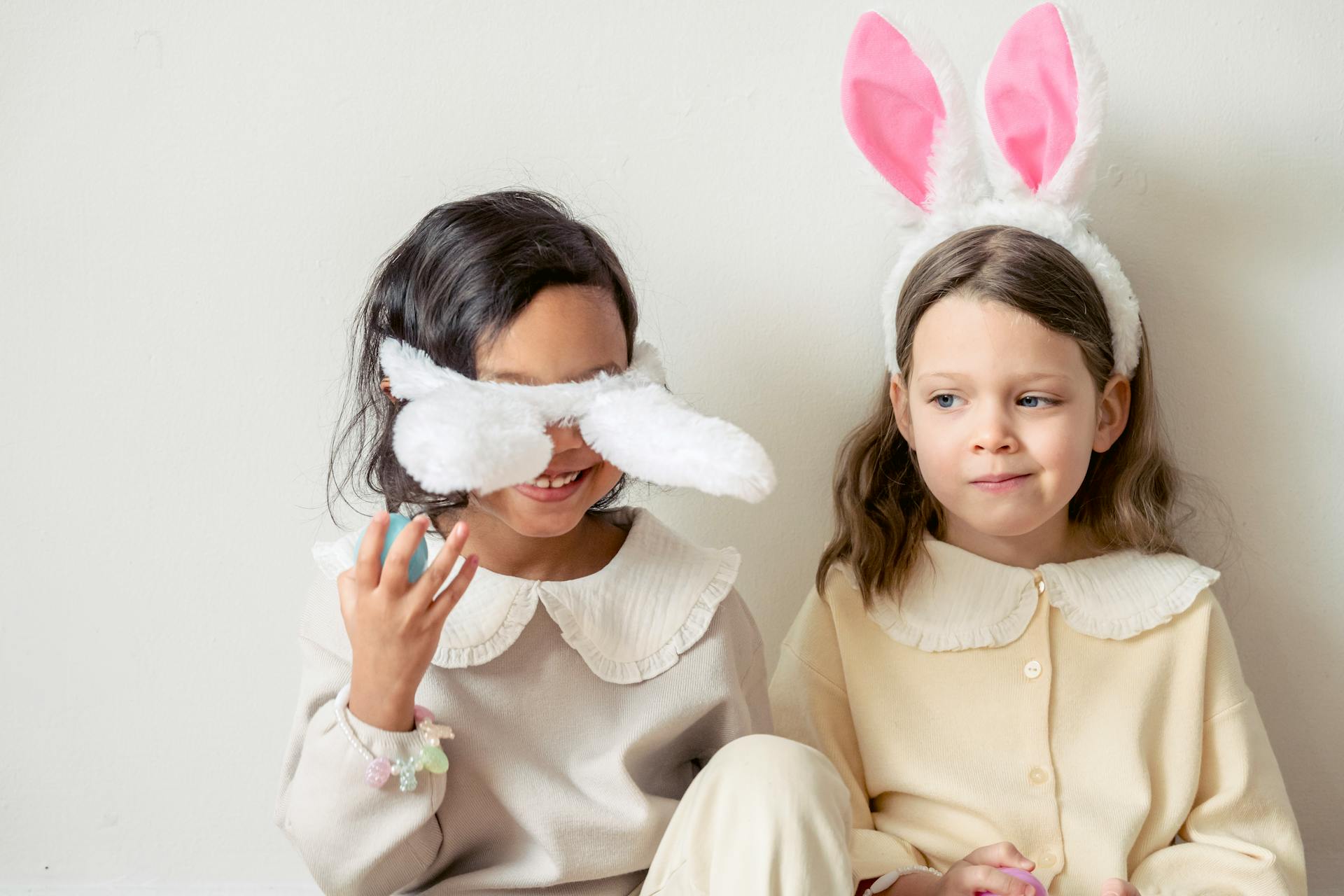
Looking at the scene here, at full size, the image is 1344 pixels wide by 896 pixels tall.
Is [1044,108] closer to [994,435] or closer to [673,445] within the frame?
[994,435]

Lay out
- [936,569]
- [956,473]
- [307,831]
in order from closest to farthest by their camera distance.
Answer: [307,831], [956,473], [936,569]

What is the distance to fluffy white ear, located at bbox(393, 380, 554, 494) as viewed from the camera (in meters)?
0.94

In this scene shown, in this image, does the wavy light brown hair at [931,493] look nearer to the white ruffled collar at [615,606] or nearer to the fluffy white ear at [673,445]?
the white ruffled collar at [615,606]

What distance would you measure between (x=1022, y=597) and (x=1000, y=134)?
0.51 m

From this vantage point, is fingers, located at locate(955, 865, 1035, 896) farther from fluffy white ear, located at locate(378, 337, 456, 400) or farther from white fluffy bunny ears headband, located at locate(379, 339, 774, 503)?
fluffy white ear, located at locate(378, 337, 456, 400)


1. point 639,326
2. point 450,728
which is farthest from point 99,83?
point 450,728

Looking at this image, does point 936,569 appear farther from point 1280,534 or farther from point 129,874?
point 129,874

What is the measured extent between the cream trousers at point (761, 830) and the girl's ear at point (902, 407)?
0.42 m

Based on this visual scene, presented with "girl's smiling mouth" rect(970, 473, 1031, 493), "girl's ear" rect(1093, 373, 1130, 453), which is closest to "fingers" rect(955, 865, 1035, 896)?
"girl's smiling mouth" rect(970, 473, 1031, 493)

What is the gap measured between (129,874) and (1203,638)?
132 centimetres

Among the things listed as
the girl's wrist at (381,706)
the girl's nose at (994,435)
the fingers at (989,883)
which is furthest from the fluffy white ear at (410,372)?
the fingers at (989,883)

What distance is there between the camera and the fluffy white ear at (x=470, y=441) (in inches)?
37.1

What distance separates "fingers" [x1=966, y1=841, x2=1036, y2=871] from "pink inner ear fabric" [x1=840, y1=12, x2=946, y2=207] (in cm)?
70

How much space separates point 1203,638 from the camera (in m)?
1.28
